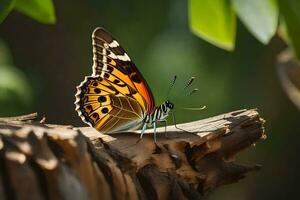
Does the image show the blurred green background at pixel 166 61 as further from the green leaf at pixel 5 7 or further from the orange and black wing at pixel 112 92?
the green leaf at pixel 5 7

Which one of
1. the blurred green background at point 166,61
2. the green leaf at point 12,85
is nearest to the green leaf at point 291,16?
the green leaf at point 12,85

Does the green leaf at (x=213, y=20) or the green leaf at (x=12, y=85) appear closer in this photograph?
the green leaf at (x=213, y=20)

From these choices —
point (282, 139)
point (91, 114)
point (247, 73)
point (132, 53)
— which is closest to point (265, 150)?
point (282, 139)

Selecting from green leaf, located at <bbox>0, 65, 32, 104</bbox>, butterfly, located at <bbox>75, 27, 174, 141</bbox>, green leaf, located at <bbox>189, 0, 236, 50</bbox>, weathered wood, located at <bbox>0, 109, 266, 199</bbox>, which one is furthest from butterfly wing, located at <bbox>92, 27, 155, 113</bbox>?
green leaf, located at <bbox>0, 65, 32, 104</bbox>

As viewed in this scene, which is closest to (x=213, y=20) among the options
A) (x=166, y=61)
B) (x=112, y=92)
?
(x=112, y=92)

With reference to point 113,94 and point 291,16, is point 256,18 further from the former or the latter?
point 113,94

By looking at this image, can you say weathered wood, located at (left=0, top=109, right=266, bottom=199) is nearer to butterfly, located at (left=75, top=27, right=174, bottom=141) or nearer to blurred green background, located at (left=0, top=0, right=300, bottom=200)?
butterfly, located at (left=75, top=27, right=174, bottom=141)

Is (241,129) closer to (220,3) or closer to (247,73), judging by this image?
(220,3)
